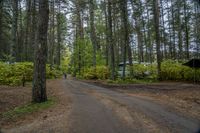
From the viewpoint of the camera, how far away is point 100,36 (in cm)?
5312

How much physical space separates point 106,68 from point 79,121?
23783 millimetres

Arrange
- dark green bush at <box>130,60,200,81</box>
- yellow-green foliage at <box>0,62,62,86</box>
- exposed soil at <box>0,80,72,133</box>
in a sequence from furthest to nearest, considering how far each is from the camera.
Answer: dark green bush at <box>130,60,200,81</box>, yellow-green foliage at <box>0,62,62,86</box>, exposed soil at <box>0,80,72,133</box>

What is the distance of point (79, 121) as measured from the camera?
7.87m

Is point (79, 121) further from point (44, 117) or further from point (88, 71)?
point (88, 71)

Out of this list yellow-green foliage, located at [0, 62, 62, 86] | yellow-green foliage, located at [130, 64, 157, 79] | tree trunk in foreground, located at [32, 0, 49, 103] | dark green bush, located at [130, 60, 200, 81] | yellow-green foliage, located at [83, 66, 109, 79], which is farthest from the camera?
yellow-green foliage, located at [83, 66, 109, 79]

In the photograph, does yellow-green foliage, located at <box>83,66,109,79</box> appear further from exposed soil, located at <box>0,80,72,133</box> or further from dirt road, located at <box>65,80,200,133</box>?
dirt road, located at <box>65,80,200,133</box>

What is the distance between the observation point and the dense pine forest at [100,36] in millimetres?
21727

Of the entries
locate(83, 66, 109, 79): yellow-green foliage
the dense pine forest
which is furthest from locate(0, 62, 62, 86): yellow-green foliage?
locate(83, 66, 109, 79): yellow-green foliage

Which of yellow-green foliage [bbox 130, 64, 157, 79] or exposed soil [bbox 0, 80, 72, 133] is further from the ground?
yellow-green foliage [bbox 130, 64, 157, 79]

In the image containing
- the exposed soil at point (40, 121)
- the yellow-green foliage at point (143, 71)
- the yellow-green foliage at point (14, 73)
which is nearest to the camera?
the exposed soil at point (40, 121)

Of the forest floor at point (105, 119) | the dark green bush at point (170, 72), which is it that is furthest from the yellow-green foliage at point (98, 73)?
the forest floor at point (105, 119)

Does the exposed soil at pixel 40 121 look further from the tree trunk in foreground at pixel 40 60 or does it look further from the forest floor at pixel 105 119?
the tree trunk in foreground at pixel 40 60

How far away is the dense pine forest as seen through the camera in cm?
2173

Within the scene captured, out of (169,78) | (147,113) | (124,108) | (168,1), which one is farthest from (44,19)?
(168,1)
